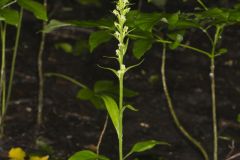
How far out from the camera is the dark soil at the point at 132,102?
2.76 metres

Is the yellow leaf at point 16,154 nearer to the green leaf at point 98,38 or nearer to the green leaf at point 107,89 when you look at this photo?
the green leaf at point 107,89

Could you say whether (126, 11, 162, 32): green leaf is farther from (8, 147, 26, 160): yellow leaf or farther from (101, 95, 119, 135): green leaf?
(8, 147, 26, 160): yellow leaf

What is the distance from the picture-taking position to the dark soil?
2.76 m

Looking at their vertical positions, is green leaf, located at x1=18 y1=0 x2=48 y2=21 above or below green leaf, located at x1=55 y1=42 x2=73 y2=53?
above

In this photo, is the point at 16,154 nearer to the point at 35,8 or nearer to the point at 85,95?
the point at 85,95

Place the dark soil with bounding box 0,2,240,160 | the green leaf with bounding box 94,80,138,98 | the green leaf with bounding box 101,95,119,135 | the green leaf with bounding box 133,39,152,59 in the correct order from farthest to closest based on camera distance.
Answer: the dark soil with bounding box 0,2,240,160
the green leaf with bounding box 94,80,138,98
the green leaf with bounding box 133,39,152,59
the green leaf with bounding box 101,95,119,135

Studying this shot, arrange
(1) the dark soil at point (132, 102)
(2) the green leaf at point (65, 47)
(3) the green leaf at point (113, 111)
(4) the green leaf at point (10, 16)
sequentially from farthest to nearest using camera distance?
(2) the green leaf at point (65, 47), (1) the dark soil at point (132, 102), (4) the green leaf at point (10, 16), (3) the green leaf at point (113, 111)

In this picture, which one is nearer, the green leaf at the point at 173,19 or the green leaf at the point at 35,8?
the green leaf at the point at 173,19

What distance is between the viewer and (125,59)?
3.99 m

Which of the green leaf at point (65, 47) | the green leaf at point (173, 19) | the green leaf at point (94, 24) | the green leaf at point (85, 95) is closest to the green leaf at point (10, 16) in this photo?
the green leaf at point (94, 24)

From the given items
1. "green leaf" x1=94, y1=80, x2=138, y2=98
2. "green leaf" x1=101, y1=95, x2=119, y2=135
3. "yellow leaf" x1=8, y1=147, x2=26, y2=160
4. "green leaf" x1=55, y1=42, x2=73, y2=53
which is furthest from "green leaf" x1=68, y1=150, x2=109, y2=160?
"green leaf" x1=55, y1=42, x2=73, y2=53

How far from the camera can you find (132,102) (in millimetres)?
3266

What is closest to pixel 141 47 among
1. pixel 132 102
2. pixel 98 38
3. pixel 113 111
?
pixel 98 38

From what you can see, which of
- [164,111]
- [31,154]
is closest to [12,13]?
[31,154]
